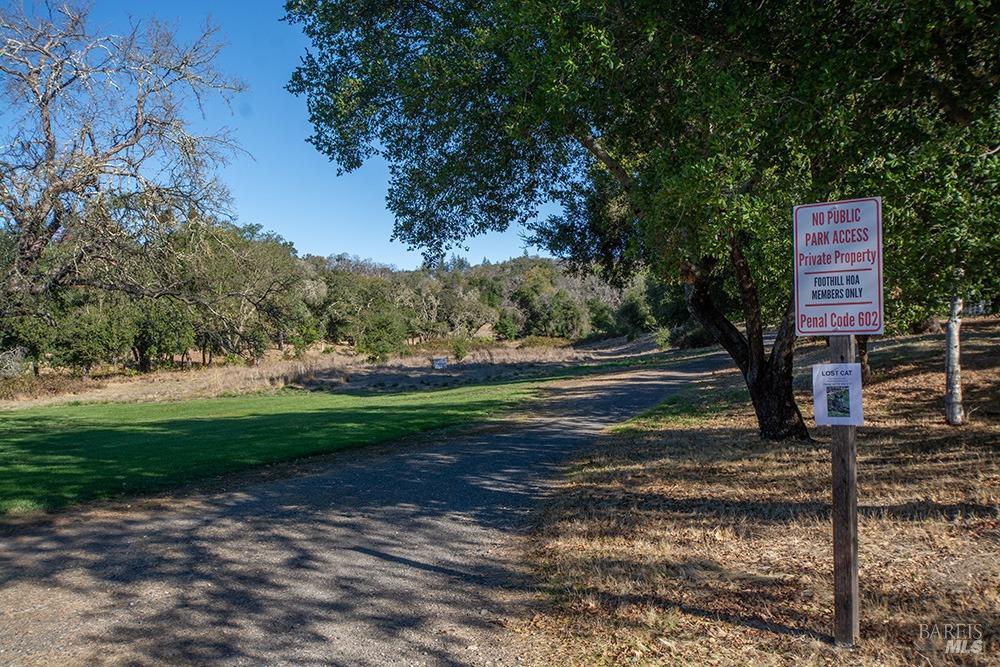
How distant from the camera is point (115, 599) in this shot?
557 centimetres

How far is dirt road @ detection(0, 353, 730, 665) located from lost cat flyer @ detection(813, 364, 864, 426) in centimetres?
245

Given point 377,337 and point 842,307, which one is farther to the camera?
point 377,337

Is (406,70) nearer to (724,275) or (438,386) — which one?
(724,275)

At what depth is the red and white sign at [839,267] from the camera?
13.4 feet

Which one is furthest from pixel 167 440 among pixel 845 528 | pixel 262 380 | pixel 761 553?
pixel 262 380

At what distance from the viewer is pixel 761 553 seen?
19.4 ft

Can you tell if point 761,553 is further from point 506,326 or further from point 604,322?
point 506,326

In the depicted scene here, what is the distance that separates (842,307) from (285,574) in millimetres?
4988

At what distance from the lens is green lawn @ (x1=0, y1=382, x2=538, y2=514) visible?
10758 mm

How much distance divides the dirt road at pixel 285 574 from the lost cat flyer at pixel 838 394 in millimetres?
2453

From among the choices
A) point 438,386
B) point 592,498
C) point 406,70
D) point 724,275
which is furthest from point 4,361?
point 438,386

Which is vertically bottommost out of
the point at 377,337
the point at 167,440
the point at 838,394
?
the point at 167,440

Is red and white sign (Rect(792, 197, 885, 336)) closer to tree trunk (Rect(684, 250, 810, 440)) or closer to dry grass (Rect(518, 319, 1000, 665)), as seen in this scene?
dry grass (Rect(518, 319, 1000, 665))

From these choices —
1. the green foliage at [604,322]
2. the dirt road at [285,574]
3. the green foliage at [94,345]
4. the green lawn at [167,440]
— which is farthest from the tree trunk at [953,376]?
the green foliage at [604,322]
